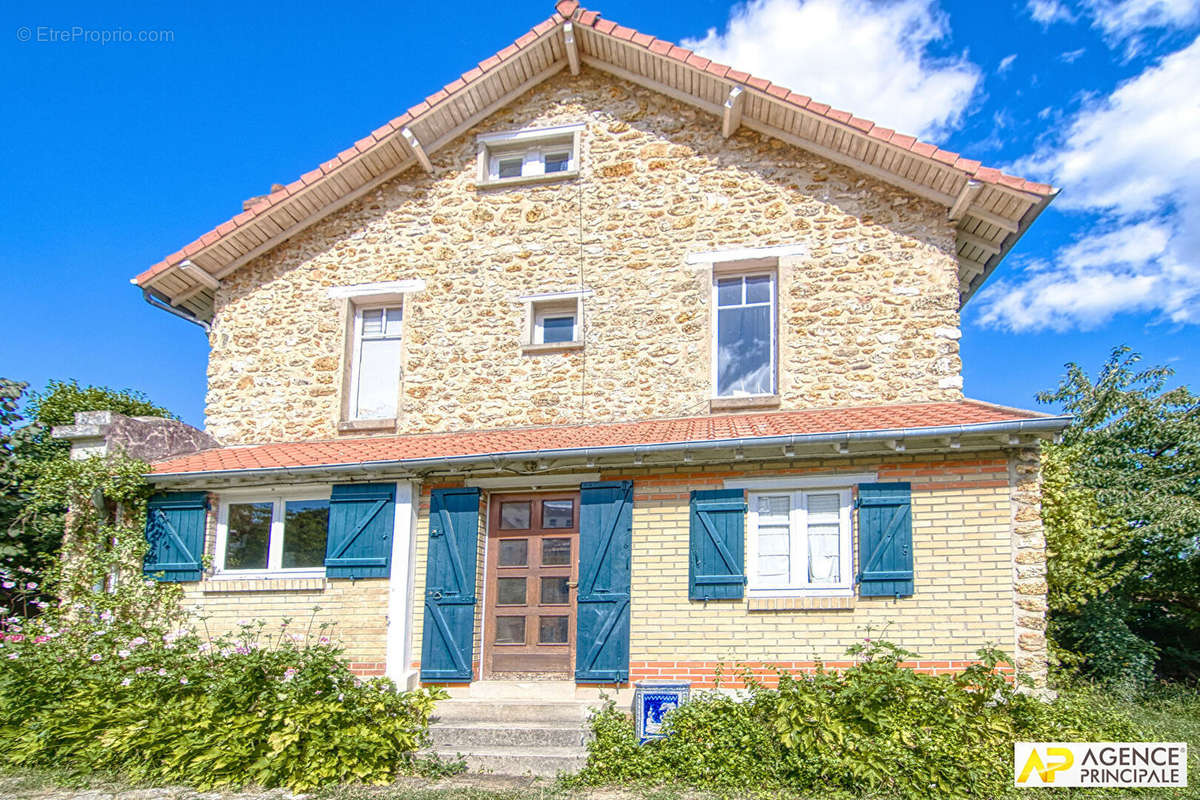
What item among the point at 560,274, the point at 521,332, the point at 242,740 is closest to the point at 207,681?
the point at 242,740

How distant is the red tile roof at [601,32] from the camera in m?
10.3

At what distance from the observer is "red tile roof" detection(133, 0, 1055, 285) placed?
10312mm

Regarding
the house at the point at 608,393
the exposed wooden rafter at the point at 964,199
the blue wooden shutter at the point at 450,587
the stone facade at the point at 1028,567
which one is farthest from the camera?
the exposed wooden rafter at the point at 964,199

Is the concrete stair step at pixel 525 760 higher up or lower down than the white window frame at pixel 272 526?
lower down

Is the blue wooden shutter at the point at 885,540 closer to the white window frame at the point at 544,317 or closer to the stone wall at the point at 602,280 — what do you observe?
the stone wall at the point at 602,280

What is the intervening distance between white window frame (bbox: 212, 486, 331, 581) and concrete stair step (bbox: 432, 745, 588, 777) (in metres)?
3.14

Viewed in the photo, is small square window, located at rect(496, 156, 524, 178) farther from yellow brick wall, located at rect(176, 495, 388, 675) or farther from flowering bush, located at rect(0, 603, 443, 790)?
flowering bush, located at rect(0, 603, 443, 790)

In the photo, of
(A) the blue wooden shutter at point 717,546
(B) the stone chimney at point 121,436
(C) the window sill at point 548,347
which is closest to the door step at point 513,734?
(A) the blue wooden shutter at point 717,546

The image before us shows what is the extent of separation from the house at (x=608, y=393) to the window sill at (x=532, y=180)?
49 millimetres

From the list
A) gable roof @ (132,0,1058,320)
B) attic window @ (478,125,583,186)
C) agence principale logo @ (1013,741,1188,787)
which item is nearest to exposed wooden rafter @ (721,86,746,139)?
gable roof @ (132,0,1058,320)

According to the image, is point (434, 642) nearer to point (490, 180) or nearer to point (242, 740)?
point (242, 740)

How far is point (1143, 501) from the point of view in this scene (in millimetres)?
12766

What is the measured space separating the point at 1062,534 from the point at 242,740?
30.9ft

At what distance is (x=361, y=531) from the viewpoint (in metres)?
10.2
